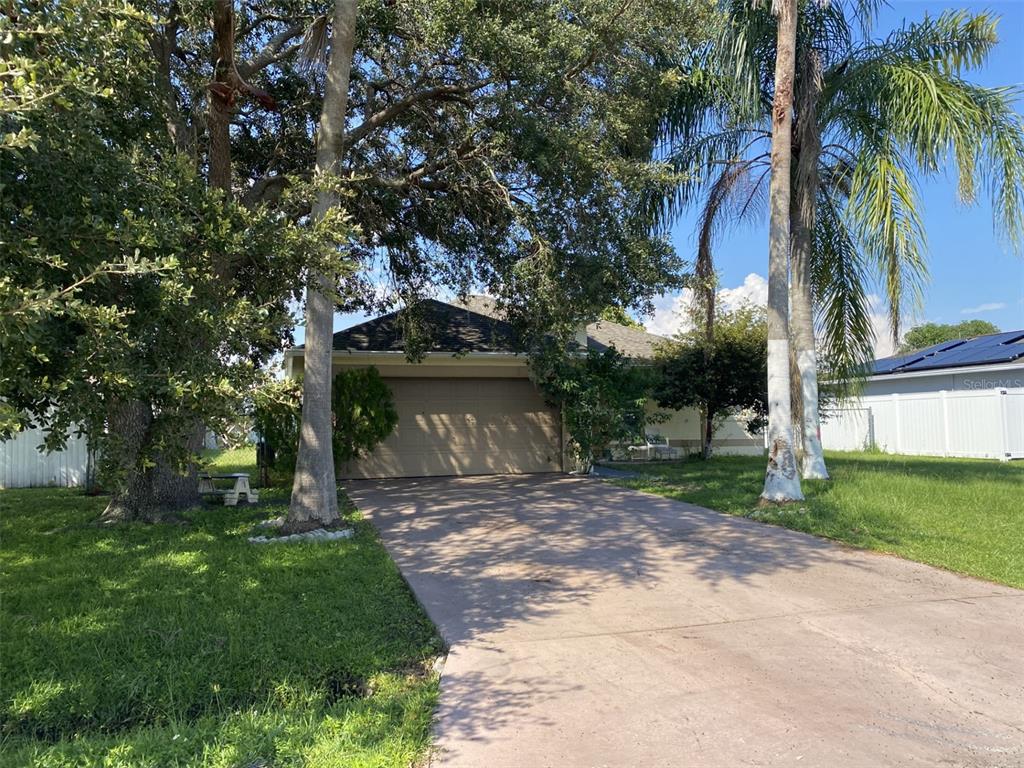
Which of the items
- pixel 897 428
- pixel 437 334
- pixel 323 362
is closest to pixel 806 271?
pixel 437 334

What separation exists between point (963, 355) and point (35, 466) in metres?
27.1

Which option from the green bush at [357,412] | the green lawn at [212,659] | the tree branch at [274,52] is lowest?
the green lawn at [212,659]

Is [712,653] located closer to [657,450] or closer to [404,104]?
[404,104]

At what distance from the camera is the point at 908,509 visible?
9766mm

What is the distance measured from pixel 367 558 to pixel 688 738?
4.63m

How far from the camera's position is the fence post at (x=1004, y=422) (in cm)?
1972

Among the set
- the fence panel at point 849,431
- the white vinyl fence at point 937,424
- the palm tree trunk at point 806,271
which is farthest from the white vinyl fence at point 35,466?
the fence panel at point 849,431

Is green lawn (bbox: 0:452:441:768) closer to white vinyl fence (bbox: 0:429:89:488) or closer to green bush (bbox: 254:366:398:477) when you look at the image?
green bush (bbox: 254:366:398:477)

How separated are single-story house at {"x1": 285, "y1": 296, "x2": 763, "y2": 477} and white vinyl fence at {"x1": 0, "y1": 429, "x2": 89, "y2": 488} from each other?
490cm

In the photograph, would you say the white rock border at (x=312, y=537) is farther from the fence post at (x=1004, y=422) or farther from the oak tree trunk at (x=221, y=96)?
the fence post at (x=1004, y=422)

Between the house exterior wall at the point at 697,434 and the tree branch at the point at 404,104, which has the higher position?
the tree branch at the point at 404,104

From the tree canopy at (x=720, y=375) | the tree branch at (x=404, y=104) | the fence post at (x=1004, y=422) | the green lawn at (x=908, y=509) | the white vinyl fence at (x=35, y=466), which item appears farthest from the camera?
the fence post at (x=1004, y=422)

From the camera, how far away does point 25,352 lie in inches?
135

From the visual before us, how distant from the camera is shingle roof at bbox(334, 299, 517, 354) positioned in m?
14.9
